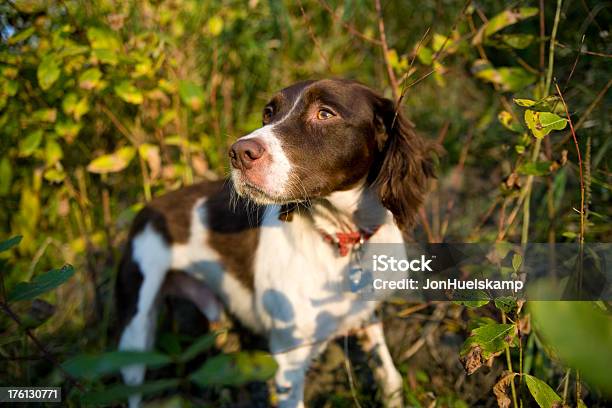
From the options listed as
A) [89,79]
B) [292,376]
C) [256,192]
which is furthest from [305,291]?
[89,79]

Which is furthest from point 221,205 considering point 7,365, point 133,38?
point 7,365

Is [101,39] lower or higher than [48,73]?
higher

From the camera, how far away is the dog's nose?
167 cm

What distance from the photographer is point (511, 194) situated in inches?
81.1

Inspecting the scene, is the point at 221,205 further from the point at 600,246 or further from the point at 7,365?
the point at 600,246

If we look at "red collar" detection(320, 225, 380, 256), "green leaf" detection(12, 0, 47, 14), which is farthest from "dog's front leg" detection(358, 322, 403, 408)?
"green leaf" detection(12, 0, 47, 14)

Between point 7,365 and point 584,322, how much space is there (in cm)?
264

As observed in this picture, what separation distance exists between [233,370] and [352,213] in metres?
1.43

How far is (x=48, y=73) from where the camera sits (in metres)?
2.24

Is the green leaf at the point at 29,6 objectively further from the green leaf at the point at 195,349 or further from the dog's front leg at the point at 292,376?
the green leaf at the point at 195,349

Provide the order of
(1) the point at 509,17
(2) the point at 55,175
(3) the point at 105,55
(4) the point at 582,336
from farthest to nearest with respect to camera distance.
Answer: (2) the point at 55,175 < (3) the point at 105,55 < (1) the point at 509,17 < (4) the point at 582,336

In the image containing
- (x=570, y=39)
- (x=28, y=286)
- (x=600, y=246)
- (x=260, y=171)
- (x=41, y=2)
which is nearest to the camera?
(x=28, y=286)

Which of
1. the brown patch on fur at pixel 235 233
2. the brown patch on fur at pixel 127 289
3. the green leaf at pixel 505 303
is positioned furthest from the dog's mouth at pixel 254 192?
the brown patch on fur at pixel 127 289

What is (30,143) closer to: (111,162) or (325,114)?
(111,162)
